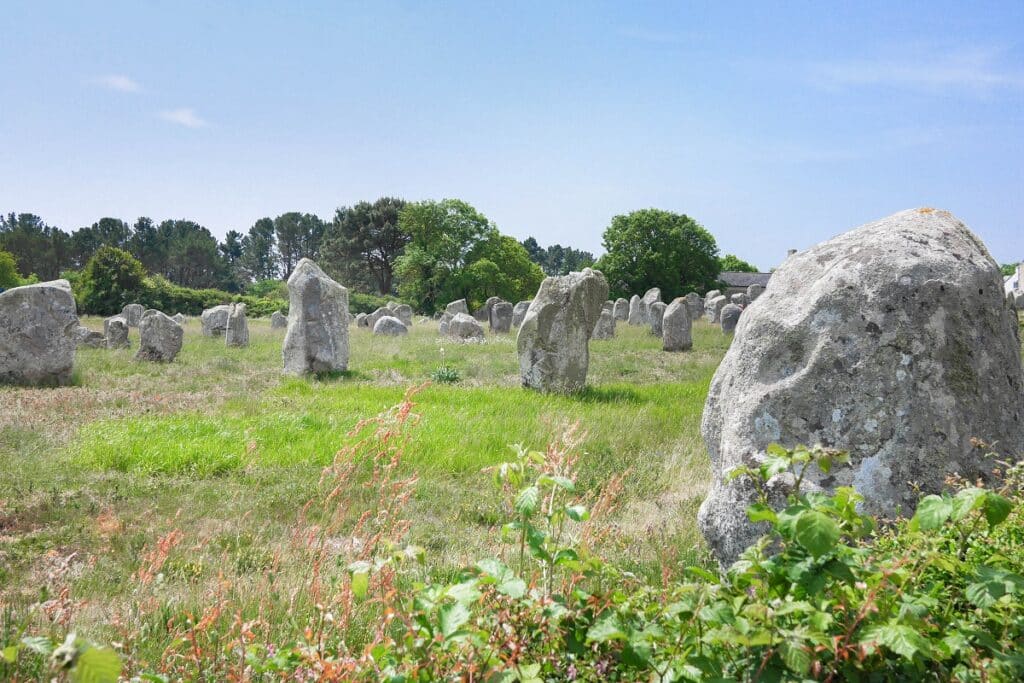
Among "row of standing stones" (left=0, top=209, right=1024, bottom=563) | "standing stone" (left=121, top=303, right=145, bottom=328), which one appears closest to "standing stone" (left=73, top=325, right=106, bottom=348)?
"standing stone" (left=121, top=303, right=145, bottom=328)

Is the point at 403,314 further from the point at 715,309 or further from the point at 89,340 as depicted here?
the point at 715,309

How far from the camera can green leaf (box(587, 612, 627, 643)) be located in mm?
2016

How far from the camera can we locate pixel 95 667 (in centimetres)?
135

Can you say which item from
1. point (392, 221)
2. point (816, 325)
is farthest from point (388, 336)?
point (392, 221)

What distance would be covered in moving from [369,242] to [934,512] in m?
70.4

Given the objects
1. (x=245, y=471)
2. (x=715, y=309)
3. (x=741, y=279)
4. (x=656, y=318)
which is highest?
(x=741, y=279)

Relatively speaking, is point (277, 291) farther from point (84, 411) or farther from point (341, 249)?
point (84, 411)

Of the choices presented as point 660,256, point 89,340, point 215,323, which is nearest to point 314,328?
point 89,340

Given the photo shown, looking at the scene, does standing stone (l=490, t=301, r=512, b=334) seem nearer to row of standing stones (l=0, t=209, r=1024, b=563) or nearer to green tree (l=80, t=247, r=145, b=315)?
row of standing stones (l=0, t=209, r=1024, b=563)

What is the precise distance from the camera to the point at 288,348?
49.8ft

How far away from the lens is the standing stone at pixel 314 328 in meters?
15.0

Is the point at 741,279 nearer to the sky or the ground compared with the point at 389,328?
nearer to the sky

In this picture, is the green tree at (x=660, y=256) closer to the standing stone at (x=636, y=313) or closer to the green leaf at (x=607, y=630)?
the standing stone at (x=636, y=313)

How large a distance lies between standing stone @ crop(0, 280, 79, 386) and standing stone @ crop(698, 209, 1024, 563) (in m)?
13.0
